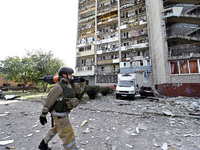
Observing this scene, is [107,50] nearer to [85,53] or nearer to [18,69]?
[85,53]

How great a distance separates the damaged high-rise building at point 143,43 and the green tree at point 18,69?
31.9ft

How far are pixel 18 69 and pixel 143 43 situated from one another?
79.1 ft

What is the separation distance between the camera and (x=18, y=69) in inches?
694

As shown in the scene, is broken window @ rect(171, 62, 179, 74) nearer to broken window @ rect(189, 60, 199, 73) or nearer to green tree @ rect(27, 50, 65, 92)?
broken window @ rect(189, 60, 199, 73)

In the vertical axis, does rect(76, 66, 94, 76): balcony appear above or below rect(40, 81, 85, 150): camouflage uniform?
above

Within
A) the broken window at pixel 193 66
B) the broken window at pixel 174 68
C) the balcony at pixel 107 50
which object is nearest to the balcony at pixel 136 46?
the balcony at pixel 107 50

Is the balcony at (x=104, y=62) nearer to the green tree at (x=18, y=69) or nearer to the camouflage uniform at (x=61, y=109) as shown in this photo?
the green tree at (x=18, y=69)

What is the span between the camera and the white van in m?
8.29

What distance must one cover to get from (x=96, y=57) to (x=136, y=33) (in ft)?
30.9

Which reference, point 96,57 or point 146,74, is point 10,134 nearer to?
point 146,74

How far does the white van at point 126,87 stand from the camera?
829 cm

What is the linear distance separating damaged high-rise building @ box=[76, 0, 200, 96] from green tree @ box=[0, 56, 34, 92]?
9.72m

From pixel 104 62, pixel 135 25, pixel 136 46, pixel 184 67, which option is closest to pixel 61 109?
pixel 184 67

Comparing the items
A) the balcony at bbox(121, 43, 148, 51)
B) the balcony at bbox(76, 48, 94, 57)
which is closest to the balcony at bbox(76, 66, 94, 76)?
the balcony at bbox(76, 48, 94, 57)
